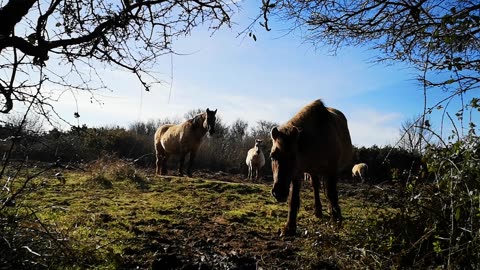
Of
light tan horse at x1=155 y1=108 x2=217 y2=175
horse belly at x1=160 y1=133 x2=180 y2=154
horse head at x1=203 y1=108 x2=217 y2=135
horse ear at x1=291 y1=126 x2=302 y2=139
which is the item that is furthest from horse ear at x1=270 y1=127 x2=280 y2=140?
horse belly at x1=160 y1=133 x2=180 y2=154

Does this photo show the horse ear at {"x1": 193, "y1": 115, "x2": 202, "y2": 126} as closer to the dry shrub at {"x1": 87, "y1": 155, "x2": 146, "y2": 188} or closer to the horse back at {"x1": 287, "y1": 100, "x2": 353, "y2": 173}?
the dry shrub at {"x1": 87, "y1": 155, "x2": 146, "y2": 188}

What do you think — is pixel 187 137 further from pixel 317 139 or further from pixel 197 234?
pixel 197 234

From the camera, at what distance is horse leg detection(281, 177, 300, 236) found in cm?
531

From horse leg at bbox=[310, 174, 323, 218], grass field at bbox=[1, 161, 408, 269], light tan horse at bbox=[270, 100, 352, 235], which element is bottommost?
grass field at bbox=[1, 161, 408, 269]

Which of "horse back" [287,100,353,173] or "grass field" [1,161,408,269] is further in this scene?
"horse back" [287,100,353,173]

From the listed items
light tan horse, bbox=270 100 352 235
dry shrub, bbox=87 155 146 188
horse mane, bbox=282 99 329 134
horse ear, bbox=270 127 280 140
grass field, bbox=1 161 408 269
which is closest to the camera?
grass field, bbox=1 161 408 269

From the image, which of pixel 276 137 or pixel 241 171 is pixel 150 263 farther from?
pixel 241 171

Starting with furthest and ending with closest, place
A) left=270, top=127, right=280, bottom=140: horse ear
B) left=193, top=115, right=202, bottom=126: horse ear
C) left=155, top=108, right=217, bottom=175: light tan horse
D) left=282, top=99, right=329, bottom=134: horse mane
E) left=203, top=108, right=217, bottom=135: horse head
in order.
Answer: left=193, top=115, right=202, bottom=126: horse ear → left=155, top=108, right=217, bottom=175: light tan horse → left=203, top=108, right=217, bottom=135: horse head → left=282, top=99, right=329, bottom=134: horse mane → left=270, top=127, right=280, bottom=140: horse ear

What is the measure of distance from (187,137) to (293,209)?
39.9 ft

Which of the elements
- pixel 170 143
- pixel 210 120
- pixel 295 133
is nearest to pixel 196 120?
pixel 210 120

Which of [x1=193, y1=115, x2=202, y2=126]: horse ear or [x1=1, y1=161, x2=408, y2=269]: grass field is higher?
[x1=193, y1=115, x2=202, y2=126]: horse ear

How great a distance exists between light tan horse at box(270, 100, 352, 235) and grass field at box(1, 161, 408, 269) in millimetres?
455

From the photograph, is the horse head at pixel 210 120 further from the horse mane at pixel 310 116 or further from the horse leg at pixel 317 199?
the horse mane at pixel 310 116

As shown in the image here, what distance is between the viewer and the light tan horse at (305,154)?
548 cm
